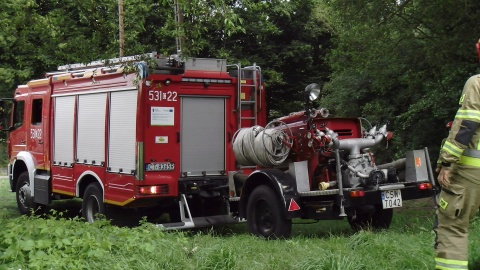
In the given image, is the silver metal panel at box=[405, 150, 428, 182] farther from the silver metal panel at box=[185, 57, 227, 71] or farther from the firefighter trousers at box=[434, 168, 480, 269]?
the silver metal panel at box=[185, 57, 227, 71]

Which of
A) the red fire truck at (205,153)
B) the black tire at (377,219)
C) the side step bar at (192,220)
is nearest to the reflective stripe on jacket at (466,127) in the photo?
the red fire truck at (205,153)

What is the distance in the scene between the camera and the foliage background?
28.0 ft

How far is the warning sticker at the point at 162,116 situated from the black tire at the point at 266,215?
5.86ft

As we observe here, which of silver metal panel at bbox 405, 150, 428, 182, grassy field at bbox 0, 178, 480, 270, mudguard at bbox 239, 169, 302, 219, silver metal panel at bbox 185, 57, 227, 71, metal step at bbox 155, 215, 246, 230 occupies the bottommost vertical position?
metal step at bbox 155, 215, 246, 230

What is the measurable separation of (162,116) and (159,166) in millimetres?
765

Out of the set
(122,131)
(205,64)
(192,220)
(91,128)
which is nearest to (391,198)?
(192,220)

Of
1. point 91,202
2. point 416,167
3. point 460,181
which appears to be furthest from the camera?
point 91,202

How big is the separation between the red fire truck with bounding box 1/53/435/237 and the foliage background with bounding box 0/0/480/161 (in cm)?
74

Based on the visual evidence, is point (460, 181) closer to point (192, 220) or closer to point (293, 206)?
point (293, 206)

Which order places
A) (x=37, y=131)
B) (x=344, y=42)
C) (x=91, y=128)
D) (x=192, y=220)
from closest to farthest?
(x=192, y=220) < (x=91, y=128) < (x=37, y=131) < (x=344, y=42)

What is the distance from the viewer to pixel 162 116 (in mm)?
9562

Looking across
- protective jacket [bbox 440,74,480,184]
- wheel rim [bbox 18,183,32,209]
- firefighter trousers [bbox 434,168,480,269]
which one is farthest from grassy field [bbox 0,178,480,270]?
wheel rim [bbox 18,183,32,209]

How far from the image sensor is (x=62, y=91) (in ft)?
38.5

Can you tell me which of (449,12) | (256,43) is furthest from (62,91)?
(256,43)
